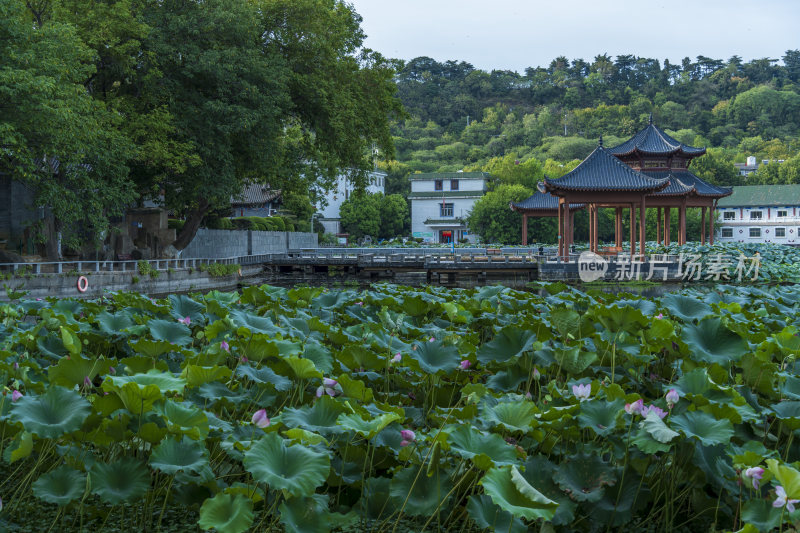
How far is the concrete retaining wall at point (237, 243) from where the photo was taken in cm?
3145

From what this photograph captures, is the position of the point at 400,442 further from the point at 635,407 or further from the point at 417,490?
the point at 635,407

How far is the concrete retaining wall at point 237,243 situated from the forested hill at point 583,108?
85.1ft

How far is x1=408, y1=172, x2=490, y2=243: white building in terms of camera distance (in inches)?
2212

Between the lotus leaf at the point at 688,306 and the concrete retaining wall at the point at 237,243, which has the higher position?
the concrete retaining wall at the point at 237,243

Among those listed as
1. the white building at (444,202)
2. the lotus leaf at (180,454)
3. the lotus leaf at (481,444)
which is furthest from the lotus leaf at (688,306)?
the white building at (444,202)

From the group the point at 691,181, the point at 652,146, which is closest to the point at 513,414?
the point at 652,146

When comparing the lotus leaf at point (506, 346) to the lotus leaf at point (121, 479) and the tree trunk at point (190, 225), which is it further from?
the tree trunk at point (190, 225)

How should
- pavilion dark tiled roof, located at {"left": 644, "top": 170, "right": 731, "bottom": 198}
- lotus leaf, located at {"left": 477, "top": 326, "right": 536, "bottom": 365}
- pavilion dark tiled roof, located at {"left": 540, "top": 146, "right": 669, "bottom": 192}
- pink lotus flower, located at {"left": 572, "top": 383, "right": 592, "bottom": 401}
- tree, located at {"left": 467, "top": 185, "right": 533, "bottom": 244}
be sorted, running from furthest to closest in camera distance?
1. tree, located at {"left": 467, "top": 185, "right": 533, "bottom": 244}
2. pavilion dark tiled roof, located at {"left": 644, "top": 170, "right": 731, "bottom": 198}
3. pavilion dark tiled roof, located at {"left": 540, "top": 146, "right": 669, "bottom": 192}
4. lotus leaf, located at {"left": 477, "top": 326, "right": 536, "bottom": 365}
5. pink lotus flower, located at {"left": 572, "top": 383, "right": 592, "bottom": 401}

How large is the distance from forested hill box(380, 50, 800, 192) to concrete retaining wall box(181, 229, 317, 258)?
85.1ft

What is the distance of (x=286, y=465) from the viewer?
211cm

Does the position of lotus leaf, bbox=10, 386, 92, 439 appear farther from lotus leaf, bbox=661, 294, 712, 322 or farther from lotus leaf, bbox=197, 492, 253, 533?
lotus leaf, bbox=661, 294, 712, 322

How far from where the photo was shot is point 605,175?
27.9m

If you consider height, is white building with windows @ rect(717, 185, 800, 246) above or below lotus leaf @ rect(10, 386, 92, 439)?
above

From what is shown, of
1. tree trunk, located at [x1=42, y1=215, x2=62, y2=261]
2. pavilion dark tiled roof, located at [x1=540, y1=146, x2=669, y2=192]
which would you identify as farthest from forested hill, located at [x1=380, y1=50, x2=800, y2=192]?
tree trunk, located at [x1=42, y1=215, x2=62, y2=261]
